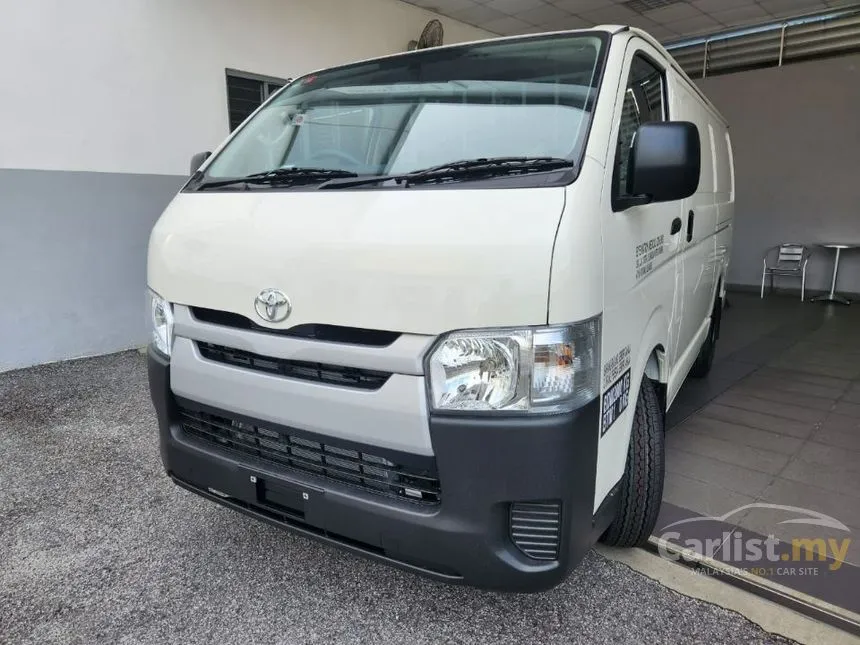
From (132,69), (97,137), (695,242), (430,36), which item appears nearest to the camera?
(695,242)

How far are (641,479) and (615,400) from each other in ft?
1.97

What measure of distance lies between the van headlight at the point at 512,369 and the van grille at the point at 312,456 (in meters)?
0.28

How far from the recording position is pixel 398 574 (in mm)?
2297

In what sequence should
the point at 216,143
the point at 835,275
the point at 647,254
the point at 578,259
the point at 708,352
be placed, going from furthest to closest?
the point at 835,275
the point at 216,143
the point at 708,352
the point at 647,254
the point at 578,259

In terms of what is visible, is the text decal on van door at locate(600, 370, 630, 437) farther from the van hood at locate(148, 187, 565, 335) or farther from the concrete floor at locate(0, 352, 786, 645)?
the concrete floor at locate(0, 352, 786, 645)

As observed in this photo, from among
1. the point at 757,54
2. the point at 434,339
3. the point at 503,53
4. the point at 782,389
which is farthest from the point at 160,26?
the point at 757,54

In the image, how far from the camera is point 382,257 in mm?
1666

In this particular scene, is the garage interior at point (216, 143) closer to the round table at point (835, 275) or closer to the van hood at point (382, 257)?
the round table at point (835, 275)

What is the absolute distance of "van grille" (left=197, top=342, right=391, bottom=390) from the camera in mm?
1700

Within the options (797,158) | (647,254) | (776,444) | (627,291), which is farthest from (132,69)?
(797,158)

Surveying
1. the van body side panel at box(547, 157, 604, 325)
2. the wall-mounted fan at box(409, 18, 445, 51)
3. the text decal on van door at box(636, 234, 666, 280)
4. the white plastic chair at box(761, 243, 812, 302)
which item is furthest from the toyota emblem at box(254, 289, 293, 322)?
the white plastic chair at box(761, 243, 812, 302)

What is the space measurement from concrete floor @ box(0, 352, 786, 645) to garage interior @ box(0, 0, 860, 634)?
5 cm

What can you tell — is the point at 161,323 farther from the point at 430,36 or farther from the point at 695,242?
the point at 430,36

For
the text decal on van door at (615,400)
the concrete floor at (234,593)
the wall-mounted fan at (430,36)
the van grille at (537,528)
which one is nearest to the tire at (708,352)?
the concrete floor at (234,593)
